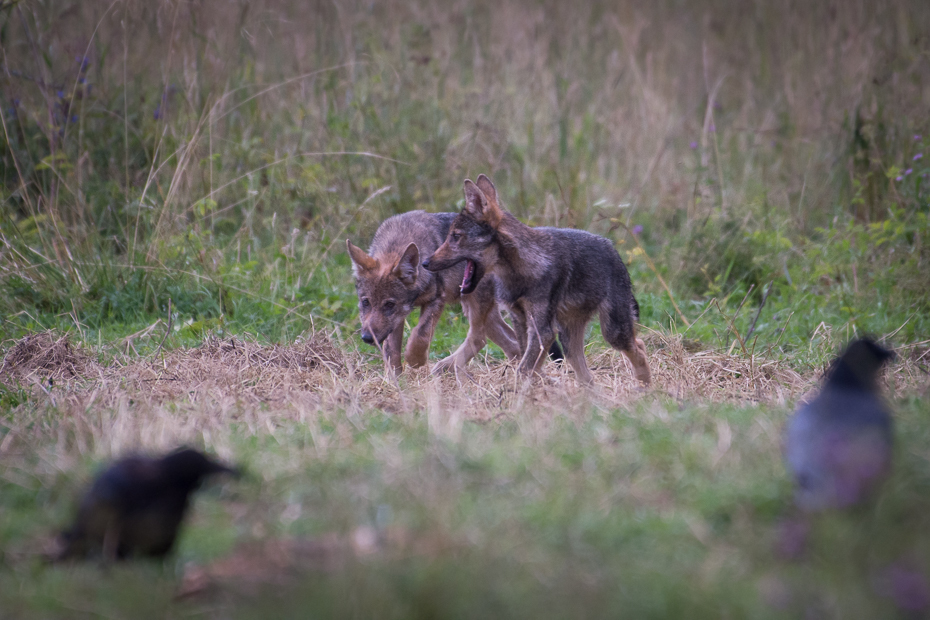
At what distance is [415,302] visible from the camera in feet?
22.1

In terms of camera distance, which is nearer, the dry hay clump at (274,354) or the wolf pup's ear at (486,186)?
the wolf pup's ear at (486,186)

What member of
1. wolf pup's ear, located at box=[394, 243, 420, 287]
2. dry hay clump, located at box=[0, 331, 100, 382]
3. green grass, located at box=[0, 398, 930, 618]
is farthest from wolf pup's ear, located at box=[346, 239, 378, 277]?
green grass, located at box=[0, 398, 930, 618]

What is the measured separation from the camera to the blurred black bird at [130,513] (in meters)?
2.72

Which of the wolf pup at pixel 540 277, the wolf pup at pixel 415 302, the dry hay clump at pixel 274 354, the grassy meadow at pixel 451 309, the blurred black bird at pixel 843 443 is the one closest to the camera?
the grassy meadow at pixel 451 309

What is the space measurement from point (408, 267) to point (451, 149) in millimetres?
3468

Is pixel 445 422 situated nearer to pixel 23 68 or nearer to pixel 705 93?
pixel 23 68

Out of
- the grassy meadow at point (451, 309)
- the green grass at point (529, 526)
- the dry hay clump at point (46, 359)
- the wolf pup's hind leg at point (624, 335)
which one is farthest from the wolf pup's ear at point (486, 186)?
the dry hay clump at point (46, 359)

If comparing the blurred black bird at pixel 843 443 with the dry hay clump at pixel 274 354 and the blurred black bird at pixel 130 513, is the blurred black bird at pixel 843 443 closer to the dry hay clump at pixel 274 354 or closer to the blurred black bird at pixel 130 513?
the blurred black bird at pixel 130 513

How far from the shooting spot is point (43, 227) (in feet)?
28.0

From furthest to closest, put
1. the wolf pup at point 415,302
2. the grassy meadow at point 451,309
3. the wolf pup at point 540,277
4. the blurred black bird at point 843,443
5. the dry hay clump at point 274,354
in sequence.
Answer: the wolf pup at point 415,302
the dry hay clump at point 274,354
the wolf pup at point 540,277
the blurred black bird at point 843,443
the grassy meadow at point 451,309

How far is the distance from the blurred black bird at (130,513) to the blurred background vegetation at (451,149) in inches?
170

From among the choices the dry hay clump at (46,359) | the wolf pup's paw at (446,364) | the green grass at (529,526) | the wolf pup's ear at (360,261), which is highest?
the green grass at (529,526)

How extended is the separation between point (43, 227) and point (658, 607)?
26.3 ft

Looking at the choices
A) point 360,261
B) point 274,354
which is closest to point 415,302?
point 360,261
